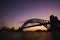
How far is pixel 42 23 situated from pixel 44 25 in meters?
3.83

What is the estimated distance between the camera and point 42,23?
187125mm

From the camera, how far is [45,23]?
188 m

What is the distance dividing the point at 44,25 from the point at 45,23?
411cm

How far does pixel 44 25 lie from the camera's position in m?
185

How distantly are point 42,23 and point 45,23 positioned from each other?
344cm
